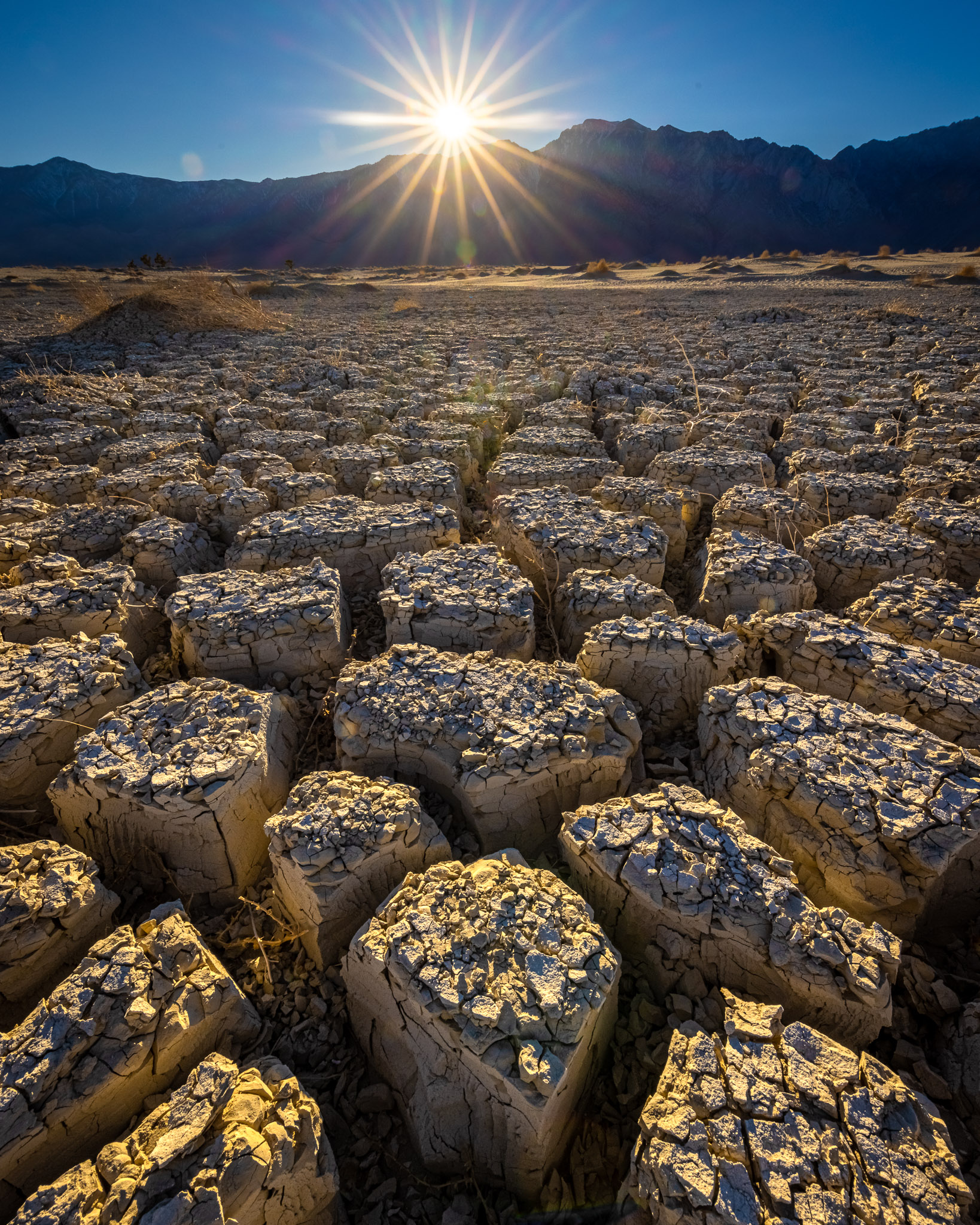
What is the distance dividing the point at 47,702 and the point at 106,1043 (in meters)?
1.26

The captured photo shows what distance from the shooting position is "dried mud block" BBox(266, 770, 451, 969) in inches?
63.1

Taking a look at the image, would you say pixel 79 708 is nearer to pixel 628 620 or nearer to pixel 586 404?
pixel 628 620

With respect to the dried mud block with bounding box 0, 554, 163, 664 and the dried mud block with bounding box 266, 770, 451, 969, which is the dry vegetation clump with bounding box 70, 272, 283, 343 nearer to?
the dried mud block with bounding box 0, 554, 163, 664

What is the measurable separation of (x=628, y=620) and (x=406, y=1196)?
1921 mm

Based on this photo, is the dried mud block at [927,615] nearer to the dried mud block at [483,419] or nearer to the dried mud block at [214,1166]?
the dried mud block at [214,1166]

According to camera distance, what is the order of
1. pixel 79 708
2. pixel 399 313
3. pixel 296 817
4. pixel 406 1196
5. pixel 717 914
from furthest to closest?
pixel 399 313 < pixel 79 708 < pixel 296 817 < pixel 717 914 < pixel 406 1196

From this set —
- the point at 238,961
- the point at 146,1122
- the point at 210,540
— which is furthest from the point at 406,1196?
the point at 210,540

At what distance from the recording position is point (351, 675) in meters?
2.23

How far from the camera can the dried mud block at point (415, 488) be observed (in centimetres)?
379

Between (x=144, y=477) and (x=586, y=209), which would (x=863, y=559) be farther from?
(x=586, y=209)

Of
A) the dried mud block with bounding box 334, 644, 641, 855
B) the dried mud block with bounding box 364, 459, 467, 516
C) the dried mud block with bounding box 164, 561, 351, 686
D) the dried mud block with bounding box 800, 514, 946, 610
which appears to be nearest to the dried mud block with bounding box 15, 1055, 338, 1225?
the dried mud block with bounding box 334, 644, 641, 855

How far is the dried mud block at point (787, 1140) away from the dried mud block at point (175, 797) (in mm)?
1372

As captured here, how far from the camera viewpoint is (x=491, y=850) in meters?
1.94

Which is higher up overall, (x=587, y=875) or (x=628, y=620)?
(x=628, y=620)
